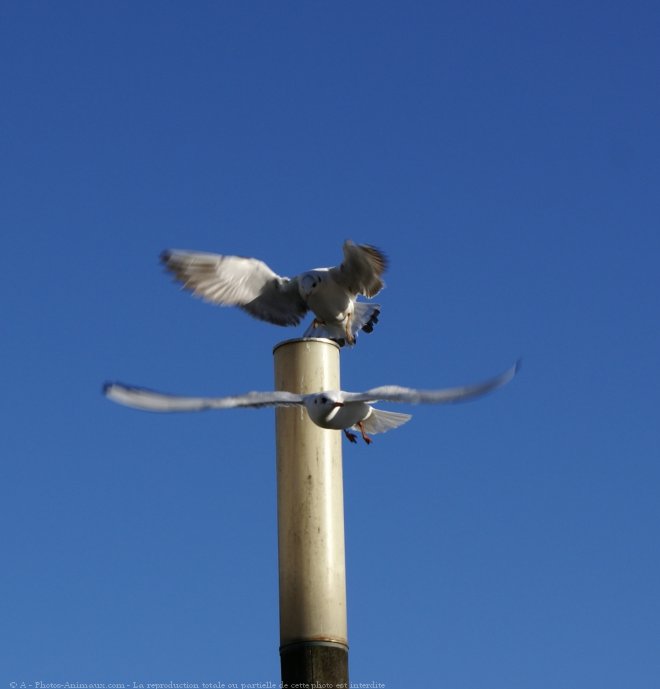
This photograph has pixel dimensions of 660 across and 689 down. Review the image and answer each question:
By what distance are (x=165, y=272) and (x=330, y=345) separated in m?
3.34

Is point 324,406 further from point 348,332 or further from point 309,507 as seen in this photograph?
point 348,332

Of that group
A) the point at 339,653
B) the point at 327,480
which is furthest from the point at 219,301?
the point at 339,653

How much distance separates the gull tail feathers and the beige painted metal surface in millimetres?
720

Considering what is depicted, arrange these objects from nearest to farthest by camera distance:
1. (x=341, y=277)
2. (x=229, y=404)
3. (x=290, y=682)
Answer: (x=290, y=682) → (x=229, y=404) → (x=341, y=277)

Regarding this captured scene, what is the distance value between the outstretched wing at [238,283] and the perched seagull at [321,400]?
10.7ft

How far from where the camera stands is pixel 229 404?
9805mm

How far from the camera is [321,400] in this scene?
930 cm

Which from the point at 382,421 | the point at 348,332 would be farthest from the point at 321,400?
the point at 348,332

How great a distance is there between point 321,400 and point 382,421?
1.47 m

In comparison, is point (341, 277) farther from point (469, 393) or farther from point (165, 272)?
point (469, 393)

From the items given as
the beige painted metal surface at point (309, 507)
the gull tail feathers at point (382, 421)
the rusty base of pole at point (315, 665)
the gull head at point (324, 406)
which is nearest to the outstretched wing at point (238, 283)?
the gull tail feathers at point (382, 421)

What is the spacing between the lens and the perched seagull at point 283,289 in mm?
12539

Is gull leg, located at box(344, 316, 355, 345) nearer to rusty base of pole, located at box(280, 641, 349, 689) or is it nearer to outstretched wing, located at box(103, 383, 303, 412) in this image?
outstretched wing, located at box(103, 383, 303, 412)

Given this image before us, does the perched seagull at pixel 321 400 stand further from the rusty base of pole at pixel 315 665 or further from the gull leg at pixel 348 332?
the gull leg at pixel 348 332
